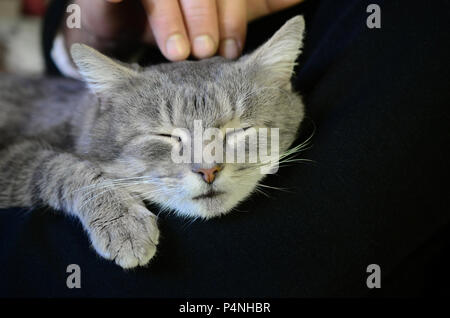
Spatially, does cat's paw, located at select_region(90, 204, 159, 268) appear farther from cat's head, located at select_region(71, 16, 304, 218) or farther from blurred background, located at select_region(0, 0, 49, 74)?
blurred background, located at select_region(0, 0, 49, 74)

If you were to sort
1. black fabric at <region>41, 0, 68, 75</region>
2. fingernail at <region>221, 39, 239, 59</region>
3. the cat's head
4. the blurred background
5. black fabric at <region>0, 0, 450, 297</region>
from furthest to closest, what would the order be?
the blurred background → black fabric at <region>41, 0, 68, 75</region> → fingernail at <region>221, 39, 239, 59</region> → the cat's head → black fabric at <region>0, 0, 450, 297</region>

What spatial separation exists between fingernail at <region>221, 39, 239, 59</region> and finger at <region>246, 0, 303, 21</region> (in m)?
0.15

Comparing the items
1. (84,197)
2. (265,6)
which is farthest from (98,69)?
(265,6)

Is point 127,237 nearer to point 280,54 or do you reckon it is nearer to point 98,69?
point 98,69

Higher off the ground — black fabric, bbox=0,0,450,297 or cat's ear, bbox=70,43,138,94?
cat's ear, bbox=70,43,138,94

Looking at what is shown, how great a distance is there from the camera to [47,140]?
133 cm

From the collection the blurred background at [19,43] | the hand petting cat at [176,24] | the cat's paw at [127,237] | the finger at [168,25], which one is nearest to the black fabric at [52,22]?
the hand petting cat at [176,24]

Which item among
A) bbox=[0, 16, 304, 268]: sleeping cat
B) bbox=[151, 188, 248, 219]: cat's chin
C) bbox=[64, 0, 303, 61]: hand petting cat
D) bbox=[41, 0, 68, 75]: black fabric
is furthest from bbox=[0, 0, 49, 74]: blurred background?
bbox=[151, 188, 248, 219]: cat's chin

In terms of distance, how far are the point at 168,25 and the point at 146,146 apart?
31 cm

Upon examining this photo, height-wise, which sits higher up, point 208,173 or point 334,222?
point 208,173

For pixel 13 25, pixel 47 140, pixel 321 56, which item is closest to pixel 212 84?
pixel 321 56

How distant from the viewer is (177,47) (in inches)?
43.6

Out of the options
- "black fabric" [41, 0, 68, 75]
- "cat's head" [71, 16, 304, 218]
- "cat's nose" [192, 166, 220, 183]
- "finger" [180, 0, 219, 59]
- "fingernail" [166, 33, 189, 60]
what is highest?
"black fabric" [41, 0, 68, 75]

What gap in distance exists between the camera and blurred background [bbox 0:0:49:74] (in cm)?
227
